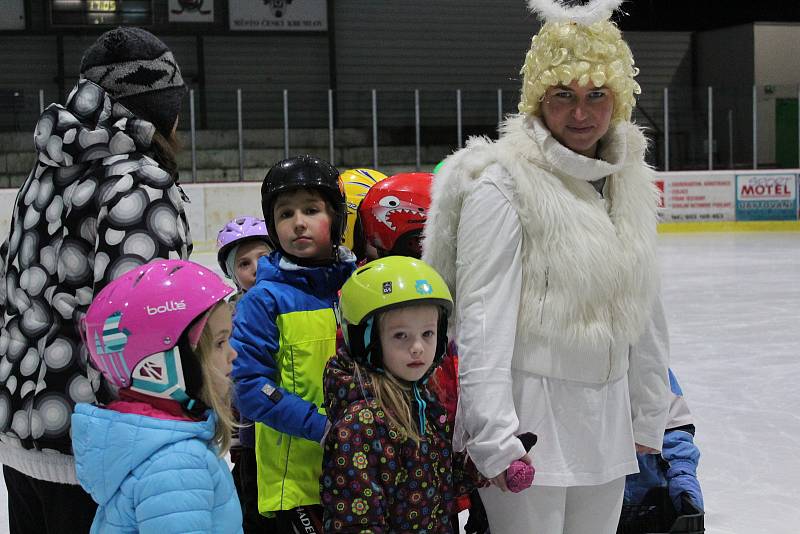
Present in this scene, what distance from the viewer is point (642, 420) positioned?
1.70m

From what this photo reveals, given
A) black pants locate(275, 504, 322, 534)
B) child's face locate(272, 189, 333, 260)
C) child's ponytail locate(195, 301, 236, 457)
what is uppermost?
child's face locate(272, 189, 333, 260)

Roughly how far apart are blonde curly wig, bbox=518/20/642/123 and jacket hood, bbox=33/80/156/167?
0.64 meters

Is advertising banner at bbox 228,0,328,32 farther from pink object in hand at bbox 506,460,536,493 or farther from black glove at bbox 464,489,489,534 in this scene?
pink object in hand at bbox 506,460,536,493

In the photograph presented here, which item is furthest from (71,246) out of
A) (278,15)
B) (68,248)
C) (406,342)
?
(278,15)

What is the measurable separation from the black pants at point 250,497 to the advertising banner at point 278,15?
1538cm

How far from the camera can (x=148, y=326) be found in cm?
132

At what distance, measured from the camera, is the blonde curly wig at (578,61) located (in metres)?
1.58

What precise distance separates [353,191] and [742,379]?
9.55 ft

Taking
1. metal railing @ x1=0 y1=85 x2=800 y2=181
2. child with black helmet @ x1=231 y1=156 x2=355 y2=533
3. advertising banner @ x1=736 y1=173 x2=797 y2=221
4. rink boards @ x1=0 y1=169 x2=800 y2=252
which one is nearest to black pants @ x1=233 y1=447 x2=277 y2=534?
child with black helmet @ x1=231 y1=156 x2=355 y2=533

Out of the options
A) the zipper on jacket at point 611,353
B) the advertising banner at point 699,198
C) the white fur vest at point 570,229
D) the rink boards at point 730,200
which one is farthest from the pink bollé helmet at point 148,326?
the advertising banner at point 699,198

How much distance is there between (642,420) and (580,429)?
184 millimetres

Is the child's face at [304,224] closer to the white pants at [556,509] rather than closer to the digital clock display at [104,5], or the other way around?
the white pants at [556,509]

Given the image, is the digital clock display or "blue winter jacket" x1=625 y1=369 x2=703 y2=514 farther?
the digital clock display

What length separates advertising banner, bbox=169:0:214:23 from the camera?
16.5m
